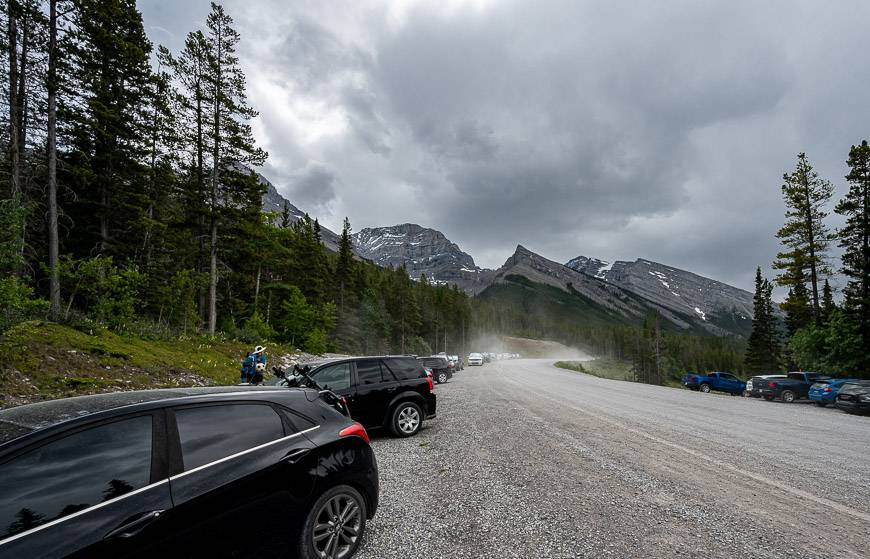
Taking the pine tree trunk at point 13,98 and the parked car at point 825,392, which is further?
the parked car at point 825,392

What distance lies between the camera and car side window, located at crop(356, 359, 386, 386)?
803cm

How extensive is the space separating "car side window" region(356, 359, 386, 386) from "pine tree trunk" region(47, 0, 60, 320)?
12.3 metres

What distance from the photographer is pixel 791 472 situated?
5824 millimetres

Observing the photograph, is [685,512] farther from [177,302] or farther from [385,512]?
[177,302]

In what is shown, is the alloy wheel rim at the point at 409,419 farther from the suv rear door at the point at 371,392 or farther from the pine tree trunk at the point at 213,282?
the pine tree trunk at the point at 213,282

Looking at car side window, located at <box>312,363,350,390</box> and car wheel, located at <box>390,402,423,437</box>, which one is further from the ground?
car side window, located at <box>312,363,350,390</box>

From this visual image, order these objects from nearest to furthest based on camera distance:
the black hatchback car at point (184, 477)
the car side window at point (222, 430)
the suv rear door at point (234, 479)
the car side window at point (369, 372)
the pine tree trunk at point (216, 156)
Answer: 1. the black hatchback car at point (184, 477)
2. the suv rear door at point (234, 479)
3. the car side window at point (222, 430)
4. the car side window at point (369, 372)
5. the pine tree trunk at point (216, 156)

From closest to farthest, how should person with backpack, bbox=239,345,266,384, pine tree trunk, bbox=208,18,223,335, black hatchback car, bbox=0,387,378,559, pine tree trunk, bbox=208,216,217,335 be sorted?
black hatchback car, bbox=0,387,378,559
person with backpack, bbox=239,345,266,384
pine tree trunk, bbox=208,216,217,335
pine tree trunk, bbox=208,18,223,335

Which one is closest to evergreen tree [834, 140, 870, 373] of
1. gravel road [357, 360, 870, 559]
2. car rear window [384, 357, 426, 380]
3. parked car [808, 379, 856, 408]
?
parked car [808, 379, 856, 408]

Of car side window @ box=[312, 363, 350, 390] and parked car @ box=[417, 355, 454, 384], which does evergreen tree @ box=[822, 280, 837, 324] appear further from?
car side window @ box=[312, 363, 350, 390]

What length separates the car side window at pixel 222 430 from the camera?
2764 millimetres

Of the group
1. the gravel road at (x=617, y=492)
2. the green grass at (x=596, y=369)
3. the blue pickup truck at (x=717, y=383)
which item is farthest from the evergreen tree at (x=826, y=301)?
the gravel road at (x=617, y=492)

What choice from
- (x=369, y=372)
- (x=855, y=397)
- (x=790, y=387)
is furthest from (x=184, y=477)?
(x=790, y=387)

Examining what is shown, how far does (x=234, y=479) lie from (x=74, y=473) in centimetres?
91
